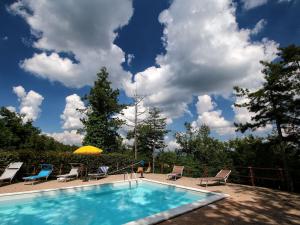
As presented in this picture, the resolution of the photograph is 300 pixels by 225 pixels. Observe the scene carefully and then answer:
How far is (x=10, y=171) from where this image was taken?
10984mm

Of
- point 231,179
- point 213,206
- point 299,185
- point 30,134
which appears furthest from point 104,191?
point 30,134

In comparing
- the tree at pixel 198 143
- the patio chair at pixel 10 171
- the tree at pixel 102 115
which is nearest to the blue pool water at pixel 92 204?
the patio chair at pixel 10 171

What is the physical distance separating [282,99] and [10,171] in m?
16.1

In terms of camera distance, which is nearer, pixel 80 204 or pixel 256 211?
pixel 256 211

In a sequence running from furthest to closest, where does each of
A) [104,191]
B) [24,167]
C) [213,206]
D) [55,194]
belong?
[24,167], [104,191], [55,194], [213,206]

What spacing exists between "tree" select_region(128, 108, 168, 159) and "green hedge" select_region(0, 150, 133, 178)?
48.8 feet

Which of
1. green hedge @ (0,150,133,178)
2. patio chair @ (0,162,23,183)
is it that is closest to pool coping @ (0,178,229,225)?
patio chair @ (0,162,23,183)

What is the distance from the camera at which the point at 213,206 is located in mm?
6594

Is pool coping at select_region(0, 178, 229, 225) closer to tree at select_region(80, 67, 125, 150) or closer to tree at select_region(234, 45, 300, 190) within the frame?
tree at select_region(234, 45, 300, 190)

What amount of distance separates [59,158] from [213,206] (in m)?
11.1

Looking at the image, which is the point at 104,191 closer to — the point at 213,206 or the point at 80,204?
the point at 80,204

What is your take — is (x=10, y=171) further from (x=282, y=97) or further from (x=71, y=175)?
(x=282, y=97)

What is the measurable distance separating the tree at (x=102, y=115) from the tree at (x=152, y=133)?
16.6 feet

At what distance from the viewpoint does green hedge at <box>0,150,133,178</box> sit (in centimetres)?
1184
